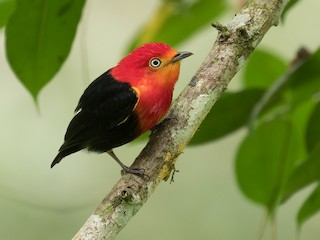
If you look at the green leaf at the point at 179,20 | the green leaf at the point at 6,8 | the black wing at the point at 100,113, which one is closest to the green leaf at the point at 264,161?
the black wing at the point at 100,113

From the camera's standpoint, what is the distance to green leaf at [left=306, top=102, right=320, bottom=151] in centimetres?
324

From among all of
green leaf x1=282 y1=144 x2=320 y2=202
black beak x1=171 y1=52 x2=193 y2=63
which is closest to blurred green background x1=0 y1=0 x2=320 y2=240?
black beak x1=171 y1=52 x2=193 y2=63

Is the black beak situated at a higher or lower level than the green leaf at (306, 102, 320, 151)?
higher

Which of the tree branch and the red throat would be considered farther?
the red throat

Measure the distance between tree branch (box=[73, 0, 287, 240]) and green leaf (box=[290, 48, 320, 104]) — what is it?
48cm

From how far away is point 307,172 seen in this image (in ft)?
10.1

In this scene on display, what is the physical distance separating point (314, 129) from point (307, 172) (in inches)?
10.0

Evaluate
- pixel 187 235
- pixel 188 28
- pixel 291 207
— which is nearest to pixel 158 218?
pixel 187 235

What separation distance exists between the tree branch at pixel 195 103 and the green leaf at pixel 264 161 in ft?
2.31

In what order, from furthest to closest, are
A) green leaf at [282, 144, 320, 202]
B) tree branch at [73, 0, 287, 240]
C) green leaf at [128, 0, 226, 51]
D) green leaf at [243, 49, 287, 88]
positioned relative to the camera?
green leaf at [128, 0, 226, 51] → green leaf at [243, 49, 287, 88] → green leaf at [282, 144, 320, 202] → tree branch at [73, 0, 287, 240]

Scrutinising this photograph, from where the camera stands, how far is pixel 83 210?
255 inches

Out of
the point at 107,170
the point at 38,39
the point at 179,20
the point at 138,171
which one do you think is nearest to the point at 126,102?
the point at 38,39

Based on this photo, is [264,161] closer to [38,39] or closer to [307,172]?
[307,172]

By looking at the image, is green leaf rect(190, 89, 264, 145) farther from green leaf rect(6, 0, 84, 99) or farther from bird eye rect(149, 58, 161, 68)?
green leaf rect(6, 0, 84, 99)
